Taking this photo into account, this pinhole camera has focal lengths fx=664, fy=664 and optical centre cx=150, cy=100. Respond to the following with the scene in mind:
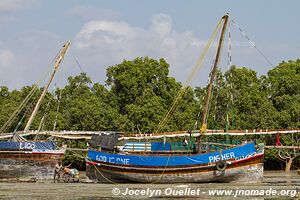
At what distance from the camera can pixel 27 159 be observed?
60094 mm

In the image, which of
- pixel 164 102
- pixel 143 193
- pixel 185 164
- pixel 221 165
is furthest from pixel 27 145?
pixel 164 102

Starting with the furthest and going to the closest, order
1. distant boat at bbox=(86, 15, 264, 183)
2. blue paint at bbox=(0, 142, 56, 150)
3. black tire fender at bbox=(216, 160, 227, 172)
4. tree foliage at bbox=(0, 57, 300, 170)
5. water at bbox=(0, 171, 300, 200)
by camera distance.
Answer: tree foliage at bbox=(0, 57, 300, 170) < blue paint at bbox=(0, 142, 56, 150) < distant boat at bbox=(86, 15, 264, 183) < black tire fender at bbox=(216, 160, 227, 172) < water at bbox=(0, 171, 300, 200)

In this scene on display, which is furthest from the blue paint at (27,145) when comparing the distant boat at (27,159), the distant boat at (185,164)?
the distant boat at (185,164)

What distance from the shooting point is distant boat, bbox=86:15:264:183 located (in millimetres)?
47719

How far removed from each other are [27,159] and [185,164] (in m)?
18.1

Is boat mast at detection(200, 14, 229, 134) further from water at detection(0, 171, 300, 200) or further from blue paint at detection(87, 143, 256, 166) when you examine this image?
water at detection(0, 171, 300, 200)

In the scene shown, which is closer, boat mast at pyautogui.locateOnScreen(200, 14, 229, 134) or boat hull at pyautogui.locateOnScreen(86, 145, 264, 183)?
boat hull at pyautogui.locateOnScreen(86, 145, 264, 183)

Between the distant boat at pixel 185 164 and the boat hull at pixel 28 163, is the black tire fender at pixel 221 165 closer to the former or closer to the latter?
the distant boat at pixel 185 164

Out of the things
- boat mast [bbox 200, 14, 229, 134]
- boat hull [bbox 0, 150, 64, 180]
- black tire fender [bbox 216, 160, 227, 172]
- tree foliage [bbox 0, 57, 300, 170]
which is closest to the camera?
black tire fender [bbox 216, 160, 227, 172]

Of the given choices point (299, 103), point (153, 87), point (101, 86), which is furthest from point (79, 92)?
point (299, 103)

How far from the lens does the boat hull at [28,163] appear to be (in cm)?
5997

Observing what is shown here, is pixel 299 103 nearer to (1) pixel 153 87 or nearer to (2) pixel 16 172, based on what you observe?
(1) pixel 153 87

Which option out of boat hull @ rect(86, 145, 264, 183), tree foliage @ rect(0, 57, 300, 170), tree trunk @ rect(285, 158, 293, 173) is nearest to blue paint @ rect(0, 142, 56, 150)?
boat hull @ rect(86, 145, 264, 183)

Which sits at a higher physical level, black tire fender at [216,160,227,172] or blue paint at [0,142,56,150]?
blue paint at [0,142,56,150]
